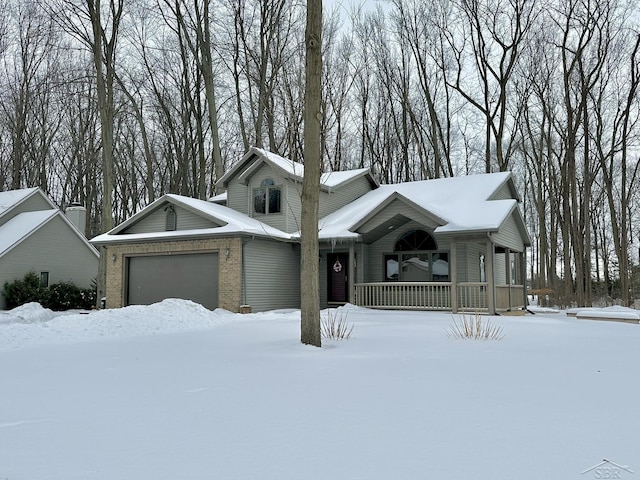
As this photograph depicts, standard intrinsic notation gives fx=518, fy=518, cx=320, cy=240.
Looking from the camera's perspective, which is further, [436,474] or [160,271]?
[160,271]

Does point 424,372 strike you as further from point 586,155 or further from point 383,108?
point 383,108

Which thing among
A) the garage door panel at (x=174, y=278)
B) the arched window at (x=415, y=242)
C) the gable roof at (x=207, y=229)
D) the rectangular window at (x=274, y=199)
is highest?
the rectangular window at (x=274, y=199)

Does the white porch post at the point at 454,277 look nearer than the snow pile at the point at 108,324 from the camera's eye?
No

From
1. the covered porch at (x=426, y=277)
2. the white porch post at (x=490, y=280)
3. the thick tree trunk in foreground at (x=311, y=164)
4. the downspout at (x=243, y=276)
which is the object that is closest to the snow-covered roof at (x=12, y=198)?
the downspout at (x=243, y=276)

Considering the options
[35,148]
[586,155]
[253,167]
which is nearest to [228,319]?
[253,167]

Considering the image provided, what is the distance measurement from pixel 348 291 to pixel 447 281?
3.57 metres

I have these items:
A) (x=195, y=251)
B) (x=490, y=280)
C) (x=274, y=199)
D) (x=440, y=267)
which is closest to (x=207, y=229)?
(x=195, y=251)

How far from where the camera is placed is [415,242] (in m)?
18.4

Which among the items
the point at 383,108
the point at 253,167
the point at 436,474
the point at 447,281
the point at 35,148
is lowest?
the point at 436,474

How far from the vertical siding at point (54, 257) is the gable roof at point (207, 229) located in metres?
4.93

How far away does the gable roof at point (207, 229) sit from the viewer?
17.0 meters

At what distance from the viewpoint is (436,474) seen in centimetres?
300

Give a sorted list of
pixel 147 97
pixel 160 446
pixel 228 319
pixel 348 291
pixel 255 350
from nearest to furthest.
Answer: pixel 160 446 → pixel 255 350 → pixel 228 319 → pixel 348 291 → pixel 147 97

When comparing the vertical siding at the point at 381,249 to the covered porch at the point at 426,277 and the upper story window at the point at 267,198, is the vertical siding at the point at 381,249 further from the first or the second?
the upper story window at the point at 267,198
